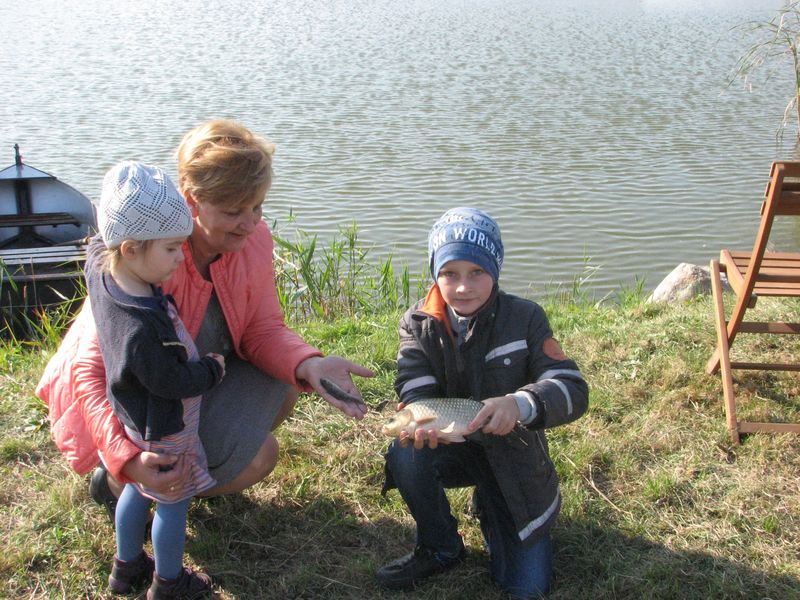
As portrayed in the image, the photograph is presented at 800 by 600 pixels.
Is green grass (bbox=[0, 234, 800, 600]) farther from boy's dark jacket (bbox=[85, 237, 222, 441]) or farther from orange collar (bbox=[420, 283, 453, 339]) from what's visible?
orange collar (bbox=[420, 283, 453, 339])

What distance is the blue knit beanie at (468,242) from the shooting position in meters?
2.75

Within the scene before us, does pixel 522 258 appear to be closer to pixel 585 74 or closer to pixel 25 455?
pixel 25 455

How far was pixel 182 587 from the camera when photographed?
9.22ft

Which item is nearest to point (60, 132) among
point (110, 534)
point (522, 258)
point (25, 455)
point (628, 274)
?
point (522, 258)

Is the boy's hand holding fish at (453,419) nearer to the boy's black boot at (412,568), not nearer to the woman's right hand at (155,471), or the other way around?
the boy's black boot at (412,568)

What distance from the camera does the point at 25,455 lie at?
3684 millimetres

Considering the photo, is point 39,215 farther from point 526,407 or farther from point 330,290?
point 526,407

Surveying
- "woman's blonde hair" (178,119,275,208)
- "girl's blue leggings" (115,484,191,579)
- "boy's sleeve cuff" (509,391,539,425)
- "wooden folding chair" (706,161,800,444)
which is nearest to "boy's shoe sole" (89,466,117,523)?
"girl's blue leggings" (115,484,191,579)

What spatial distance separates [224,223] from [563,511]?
160cm

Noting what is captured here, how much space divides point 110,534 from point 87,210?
5.97 metres

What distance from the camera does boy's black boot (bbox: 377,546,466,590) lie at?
9.52 ft

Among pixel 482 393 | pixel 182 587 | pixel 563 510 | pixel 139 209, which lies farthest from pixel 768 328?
pixel 139 209

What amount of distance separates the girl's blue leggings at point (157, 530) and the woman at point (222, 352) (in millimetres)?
109

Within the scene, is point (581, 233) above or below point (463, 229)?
below
